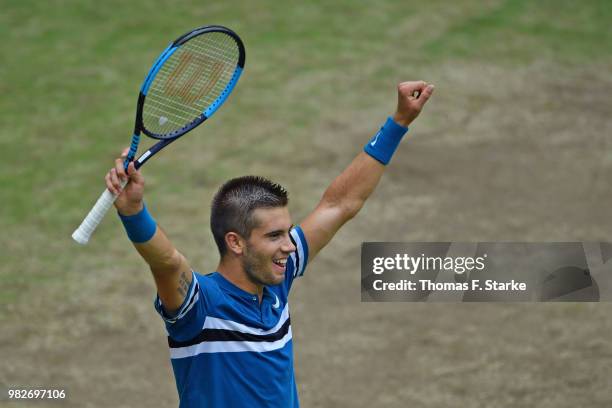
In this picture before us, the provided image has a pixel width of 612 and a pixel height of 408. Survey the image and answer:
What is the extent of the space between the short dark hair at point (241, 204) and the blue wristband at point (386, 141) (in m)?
0.86

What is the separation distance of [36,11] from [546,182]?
28.7ft

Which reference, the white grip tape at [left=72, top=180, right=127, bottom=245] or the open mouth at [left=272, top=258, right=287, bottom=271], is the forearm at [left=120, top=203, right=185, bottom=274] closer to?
the white grip tape at [left=72, top=180, right=127, bottom=245]

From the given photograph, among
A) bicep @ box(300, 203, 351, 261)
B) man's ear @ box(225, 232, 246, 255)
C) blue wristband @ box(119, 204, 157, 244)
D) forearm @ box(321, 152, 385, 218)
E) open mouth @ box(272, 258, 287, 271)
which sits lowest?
blue wristband @ box(119, 204, 157, 244)

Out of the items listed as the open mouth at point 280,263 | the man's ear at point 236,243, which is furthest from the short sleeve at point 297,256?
the man's ear at point 236,243

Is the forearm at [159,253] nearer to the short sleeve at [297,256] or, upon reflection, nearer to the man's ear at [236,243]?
the man's ear at [236,243]

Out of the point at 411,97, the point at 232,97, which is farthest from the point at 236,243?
the point at 232,97

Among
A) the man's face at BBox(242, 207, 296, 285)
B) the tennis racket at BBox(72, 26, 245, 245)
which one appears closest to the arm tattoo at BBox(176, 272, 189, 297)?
the man's face at BBox(242, 207, 296, 285)

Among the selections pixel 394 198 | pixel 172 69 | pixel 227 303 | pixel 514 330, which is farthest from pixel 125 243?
pixel 227 303

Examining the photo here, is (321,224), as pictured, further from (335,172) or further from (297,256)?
(335,172)

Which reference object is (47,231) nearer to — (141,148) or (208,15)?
(141,148)

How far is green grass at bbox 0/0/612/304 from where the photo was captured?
37.7ft

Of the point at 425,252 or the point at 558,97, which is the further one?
the point at 558,97

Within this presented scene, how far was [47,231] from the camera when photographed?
1108 cm

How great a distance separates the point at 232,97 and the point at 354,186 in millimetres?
7960
